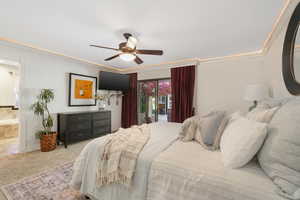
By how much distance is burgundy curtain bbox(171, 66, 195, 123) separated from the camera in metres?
3.90

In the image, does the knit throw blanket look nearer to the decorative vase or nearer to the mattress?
the mattress

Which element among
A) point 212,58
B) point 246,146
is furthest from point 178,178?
point 212,58

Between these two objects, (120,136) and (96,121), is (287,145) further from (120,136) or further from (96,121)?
(96,121)

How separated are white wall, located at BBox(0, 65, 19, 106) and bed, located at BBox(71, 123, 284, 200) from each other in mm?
4816

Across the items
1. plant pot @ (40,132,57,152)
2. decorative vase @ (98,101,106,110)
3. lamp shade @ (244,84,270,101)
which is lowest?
plant pot @ (40,132,57,152)

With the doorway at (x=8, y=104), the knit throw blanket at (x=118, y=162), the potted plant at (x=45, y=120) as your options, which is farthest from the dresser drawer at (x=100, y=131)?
the knit throw blanket at (x=118, y=162)

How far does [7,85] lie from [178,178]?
6.01 meters

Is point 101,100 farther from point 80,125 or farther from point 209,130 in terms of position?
point 209,130

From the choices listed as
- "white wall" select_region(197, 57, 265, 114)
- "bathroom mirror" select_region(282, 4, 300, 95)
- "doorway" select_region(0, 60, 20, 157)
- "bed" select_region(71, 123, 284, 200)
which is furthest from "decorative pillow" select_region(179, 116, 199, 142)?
"doorway" select_region(0, 60, 20, 157)

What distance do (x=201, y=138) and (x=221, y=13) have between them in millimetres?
1660

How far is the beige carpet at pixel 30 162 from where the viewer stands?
2120 mm

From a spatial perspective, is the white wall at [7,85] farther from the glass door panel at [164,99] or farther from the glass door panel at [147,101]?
the glass door panel at [164,99]

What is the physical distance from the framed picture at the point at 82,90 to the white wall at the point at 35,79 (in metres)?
0.15

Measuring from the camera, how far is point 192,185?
99cm
